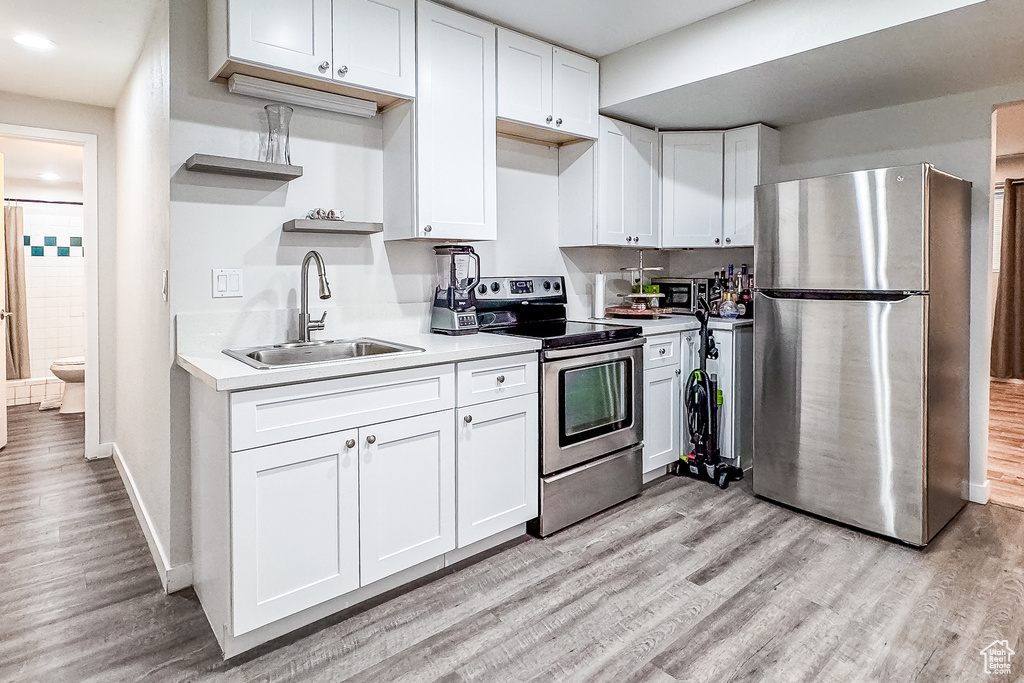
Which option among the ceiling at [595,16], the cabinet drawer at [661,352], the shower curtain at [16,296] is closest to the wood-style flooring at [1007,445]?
the cabinet drawer at [661,352]

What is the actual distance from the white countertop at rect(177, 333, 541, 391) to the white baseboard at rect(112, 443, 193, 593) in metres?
0.80

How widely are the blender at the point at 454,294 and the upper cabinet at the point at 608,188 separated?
78 centimetres

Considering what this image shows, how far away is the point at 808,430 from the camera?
293 cm

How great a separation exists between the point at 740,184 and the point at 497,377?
2.25m

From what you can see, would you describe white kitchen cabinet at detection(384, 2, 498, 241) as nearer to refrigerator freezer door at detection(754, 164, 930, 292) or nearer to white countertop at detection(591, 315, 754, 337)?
white countertop at detection(591, 315, 754, 337)

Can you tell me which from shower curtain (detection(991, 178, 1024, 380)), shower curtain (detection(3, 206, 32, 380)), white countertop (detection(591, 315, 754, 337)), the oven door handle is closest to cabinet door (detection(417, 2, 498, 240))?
the oven door handle

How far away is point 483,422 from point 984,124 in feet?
9.71

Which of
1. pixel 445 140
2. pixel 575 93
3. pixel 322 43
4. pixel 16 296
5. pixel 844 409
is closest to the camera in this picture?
pixel 322 43

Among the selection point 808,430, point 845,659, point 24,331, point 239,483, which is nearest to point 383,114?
point 239,483

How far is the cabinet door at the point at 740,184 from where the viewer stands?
3.68 m

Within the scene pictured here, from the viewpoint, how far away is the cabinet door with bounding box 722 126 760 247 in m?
3.68

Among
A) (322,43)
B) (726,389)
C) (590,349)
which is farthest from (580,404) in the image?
(322,43)

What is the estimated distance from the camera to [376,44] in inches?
95.5

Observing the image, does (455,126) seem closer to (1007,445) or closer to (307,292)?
(307,292)
